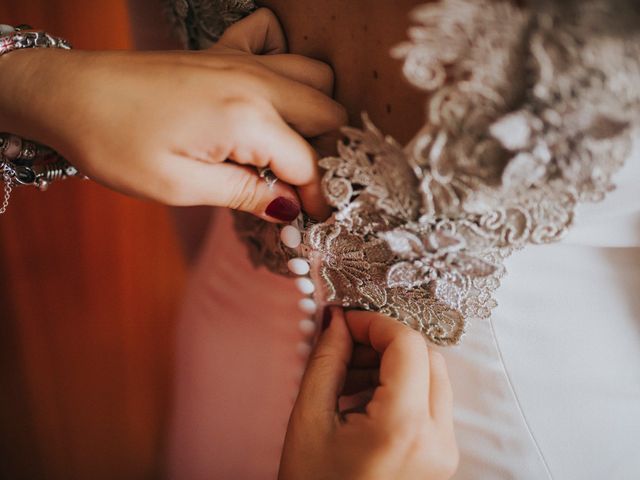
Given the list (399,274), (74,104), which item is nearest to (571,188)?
(399,274)

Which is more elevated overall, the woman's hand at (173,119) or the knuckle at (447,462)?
the woman's hand at (173,119)

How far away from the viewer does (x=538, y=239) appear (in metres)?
0.41

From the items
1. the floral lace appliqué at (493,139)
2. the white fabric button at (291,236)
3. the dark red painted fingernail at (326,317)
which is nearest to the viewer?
the floral lace appliqué at (493,139)

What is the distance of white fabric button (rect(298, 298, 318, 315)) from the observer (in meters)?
0.66

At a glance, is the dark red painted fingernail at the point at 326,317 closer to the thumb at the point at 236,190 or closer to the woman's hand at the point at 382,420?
the woman's hand at the point at 382,420

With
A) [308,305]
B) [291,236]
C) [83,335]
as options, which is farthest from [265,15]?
[83,335]

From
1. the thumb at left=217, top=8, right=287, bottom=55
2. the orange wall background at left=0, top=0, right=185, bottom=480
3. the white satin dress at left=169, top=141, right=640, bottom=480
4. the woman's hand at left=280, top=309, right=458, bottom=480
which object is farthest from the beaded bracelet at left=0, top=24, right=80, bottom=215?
the orange wall background at left=0, top=0, right=185, bottom=480

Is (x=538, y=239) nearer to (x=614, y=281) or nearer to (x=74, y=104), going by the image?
(x=614, y=281)

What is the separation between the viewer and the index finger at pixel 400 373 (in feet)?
1.56

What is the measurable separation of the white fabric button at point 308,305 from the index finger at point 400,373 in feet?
0.43

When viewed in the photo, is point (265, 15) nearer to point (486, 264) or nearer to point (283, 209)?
point (283, 209)

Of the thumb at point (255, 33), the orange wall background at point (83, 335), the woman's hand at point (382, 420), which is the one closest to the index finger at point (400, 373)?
the woman's hand at point (382, 420)

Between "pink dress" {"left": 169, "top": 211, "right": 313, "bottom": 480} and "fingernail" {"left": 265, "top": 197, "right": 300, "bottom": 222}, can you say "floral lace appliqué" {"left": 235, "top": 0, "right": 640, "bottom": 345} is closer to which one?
"fingernail" {"left": 265, "top": 197, "right": 300, "bottom": 222}

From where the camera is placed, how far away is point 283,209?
19.6 inches
